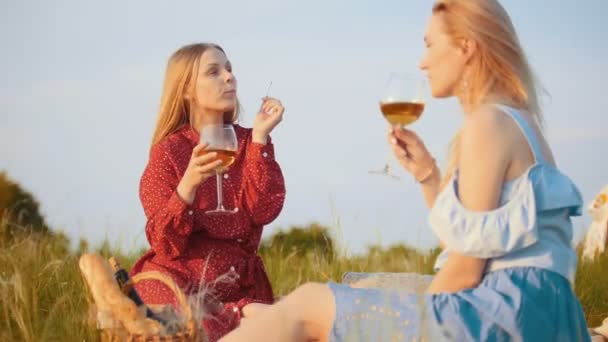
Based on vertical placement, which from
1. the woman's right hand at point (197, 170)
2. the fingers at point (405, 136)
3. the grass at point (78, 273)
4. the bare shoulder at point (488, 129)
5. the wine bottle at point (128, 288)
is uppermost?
the bare shoulder at point (488, 129)

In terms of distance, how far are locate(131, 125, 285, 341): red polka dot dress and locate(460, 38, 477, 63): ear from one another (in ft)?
6.50

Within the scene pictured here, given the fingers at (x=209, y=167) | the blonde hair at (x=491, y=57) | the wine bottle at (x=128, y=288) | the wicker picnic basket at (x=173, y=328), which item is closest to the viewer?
the blonde hair at (x=491, y=57)

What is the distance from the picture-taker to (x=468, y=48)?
11.1ft

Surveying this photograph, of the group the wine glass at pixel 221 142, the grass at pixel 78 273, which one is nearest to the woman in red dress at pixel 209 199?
the wine glass at pixel 221 142

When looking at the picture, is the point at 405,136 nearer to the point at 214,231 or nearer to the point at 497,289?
the point at 497,289

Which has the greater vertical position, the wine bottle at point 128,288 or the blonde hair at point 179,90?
the blonde hair at point 179,90

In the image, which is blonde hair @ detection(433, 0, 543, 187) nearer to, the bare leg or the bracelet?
the bracelet

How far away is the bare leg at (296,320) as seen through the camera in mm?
3023

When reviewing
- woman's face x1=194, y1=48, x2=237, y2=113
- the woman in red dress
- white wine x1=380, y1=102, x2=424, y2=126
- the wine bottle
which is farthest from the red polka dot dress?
the wine bottle

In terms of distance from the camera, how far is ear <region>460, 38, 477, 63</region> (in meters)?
3.39

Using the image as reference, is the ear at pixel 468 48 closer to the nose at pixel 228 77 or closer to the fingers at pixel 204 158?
the fingers at pixel 204 158

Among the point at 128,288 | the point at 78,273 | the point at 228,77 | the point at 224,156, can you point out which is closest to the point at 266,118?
the point at 228,77

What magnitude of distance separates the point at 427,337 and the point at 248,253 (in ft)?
7.87

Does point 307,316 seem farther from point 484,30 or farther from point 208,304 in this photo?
point 208,304
